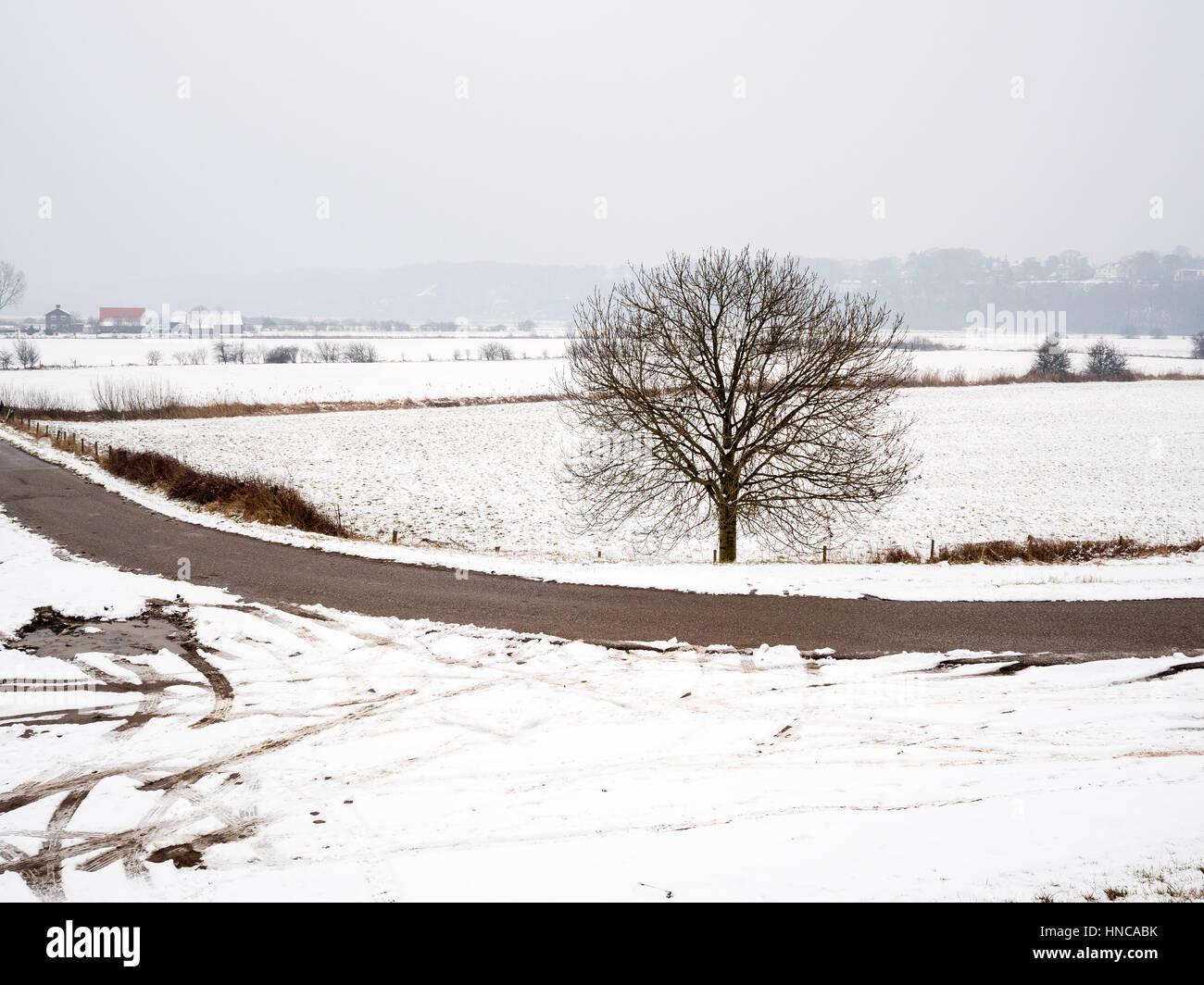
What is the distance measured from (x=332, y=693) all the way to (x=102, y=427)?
4105 cm

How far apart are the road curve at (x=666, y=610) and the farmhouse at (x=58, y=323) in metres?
168

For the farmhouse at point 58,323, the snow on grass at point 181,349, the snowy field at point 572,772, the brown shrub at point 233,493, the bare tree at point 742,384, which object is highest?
the farmhouse at point 58,323

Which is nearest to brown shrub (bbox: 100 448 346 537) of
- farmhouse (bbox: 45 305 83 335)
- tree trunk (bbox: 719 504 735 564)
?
tree trunk (bbox: 719 504 735 564)

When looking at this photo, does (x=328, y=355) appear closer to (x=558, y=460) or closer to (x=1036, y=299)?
(x=558, y=460)

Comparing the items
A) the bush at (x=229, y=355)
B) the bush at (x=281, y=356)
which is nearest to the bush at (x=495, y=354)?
the bush at (x=281, y=356)

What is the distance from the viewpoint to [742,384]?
18281 millimetres

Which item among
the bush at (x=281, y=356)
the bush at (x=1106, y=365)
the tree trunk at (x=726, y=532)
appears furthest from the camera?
the bush at (x=281, y=356)

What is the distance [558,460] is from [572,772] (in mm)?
28002

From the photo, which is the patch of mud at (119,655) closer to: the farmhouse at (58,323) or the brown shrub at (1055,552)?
the brown shrub at (1055,552)

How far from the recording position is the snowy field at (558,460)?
2289cm

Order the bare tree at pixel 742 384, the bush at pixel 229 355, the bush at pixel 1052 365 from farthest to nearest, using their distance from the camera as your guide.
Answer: the bush at pixel 229 355 → the bush at pixel 1052 365 → the bare tree at pixel 742 384

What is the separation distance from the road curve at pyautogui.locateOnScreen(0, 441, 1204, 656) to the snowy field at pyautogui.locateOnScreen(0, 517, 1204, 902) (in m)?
0.71

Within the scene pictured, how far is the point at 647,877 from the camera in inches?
199

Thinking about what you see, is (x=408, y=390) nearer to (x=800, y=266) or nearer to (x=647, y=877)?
(x=800, y=266)
